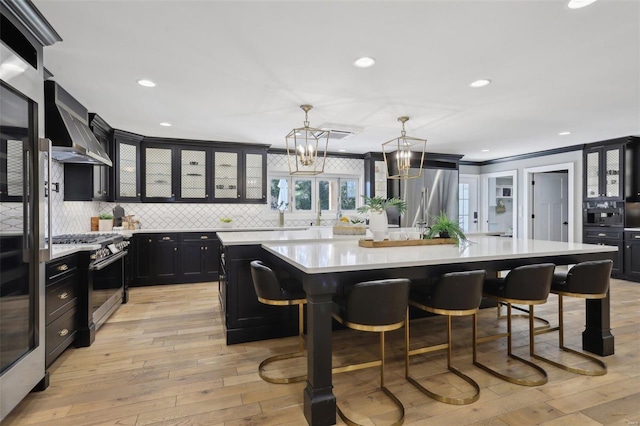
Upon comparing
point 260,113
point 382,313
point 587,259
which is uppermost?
point 260,113

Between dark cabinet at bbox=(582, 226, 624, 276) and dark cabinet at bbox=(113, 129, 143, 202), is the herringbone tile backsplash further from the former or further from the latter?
dark cabinet at bbox=(582, 226, 624, 276)

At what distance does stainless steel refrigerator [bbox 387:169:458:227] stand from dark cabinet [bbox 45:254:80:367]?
5.50 metres

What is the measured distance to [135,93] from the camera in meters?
3.57

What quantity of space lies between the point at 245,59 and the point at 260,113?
149 cm

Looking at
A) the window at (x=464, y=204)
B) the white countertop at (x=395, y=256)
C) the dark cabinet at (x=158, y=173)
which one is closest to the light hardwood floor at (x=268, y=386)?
the white countertop at (x=395, y=256)

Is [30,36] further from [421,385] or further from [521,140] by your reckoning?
[521,140]

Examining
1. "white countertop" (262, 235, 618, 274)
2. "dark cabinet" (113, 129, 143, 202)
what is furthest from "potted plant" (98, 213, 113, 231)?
"white countertop" (262, 235, 618, 274)

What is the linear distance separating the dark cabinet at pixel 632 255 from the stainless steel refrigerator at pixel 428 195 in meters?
2.86

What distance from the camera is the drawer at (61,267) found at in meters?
2.54

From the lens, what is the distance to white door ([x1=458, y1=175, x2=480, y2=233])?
28.3 ft

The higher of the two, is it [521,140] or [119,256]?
[521,140]

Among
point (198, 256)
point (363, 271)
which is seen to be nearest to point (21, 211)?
point (363, 271)

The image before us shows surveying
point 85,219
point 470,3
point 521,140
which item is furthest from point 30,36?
point 521,140

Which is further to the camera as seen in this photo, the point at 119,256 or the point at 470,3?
the point at 119,256
